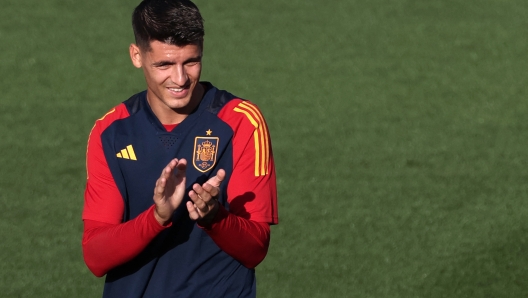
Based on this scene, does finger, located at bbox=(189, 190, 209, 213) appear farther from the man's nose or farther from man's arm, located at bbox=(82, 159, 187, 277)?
the man's nose

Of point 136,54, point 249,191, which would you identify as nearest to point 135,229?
point 249,191

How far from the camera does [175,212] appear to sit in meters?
3.67

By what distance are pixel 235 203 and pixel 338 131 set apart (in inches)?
191

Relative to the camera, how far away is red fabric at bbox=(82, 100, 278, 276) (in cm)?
352

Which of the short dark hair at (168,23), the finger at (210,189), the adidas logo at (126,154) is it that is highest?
the short dark hair at (168,23)

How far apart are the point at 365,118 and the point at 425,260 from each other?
1965 mm

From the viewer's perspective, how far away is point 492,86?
9.09 m

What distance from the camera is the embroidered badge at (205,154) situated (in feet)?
12.0

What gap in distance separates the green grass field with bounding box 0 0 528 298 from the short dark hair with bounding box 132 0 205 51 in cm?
319

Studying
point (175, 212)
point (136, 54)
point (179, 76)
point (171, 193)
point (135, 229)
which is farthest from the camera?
point (136, 54)

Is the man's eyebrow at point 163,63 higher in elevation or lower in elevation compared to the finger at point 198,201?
higher

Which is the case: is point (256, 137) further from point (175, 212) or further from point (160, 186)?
point (160, 186)

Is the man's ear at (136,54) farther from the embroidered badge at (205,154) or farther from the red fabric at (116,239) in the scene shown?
the red fabric at (116,239)

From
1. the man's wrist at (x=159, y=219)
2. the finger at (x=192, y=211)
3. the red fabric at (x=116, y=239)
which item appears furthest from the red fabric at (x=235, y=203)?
the finger at (x=192, y=211)
